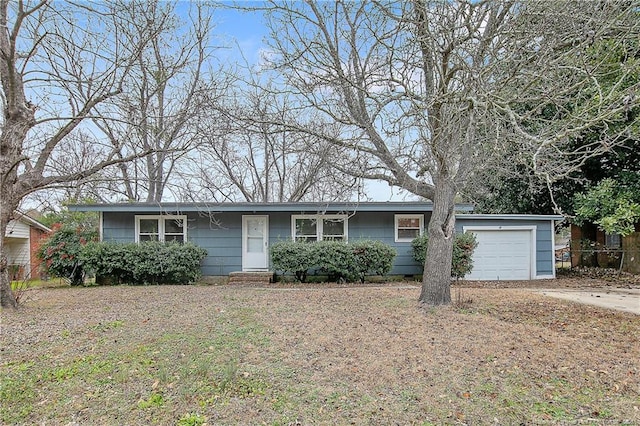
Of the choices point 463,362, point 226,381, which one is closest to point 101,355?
point 226,381

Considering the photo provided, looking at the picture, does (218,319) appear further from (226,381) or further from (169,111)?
(169,111)

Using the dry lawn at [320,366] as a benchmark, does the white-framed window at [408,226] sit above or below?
above

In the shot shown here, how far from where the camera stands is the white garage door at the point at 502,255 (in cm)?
1202

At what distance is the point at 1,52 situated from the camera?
5992 millimetres

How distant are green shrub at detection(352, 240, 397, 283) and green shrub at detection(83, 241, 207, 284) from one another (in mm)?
4676

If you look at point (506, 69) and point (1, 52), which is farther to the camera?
point (1, 52)

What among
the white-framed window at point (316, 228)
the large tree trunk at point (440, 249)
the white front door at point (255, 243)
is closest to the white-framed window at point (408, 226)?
the white-framed window at point (316, 228)

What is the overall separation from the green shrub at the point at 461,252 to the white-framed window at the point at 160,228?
285 inches

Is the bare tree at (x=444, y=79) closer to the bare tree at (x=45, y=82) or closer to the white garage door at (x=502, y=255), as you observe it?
the bare tree at (x=45, y=82)

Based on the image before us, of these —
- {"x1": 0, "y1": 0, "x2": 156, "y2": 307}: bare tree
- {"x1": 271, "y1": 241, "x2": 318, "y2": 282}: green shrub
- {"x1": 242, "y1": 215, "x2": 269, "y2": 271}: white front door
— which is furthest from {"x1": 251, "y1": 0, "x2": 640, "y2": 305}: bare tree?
{"x1": 242, "y1": 215, "x2": 269, "y2": 271}: white front door

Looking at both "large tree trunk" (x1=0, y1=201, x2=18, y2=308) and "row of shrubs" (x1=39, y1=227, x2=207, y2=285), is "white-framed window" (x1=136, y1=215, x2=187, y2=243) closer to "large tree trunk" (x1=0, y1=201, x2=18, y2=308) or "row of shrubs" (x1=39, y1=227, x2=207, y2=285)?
"row of shrubs" (x1=39, y1=227, x2=207, y2=285)

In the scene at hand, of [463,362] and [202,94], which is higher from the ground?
[202,94]

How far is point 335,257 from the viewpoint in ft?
34.7

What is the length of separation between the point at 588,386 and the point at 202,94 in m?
8.32
